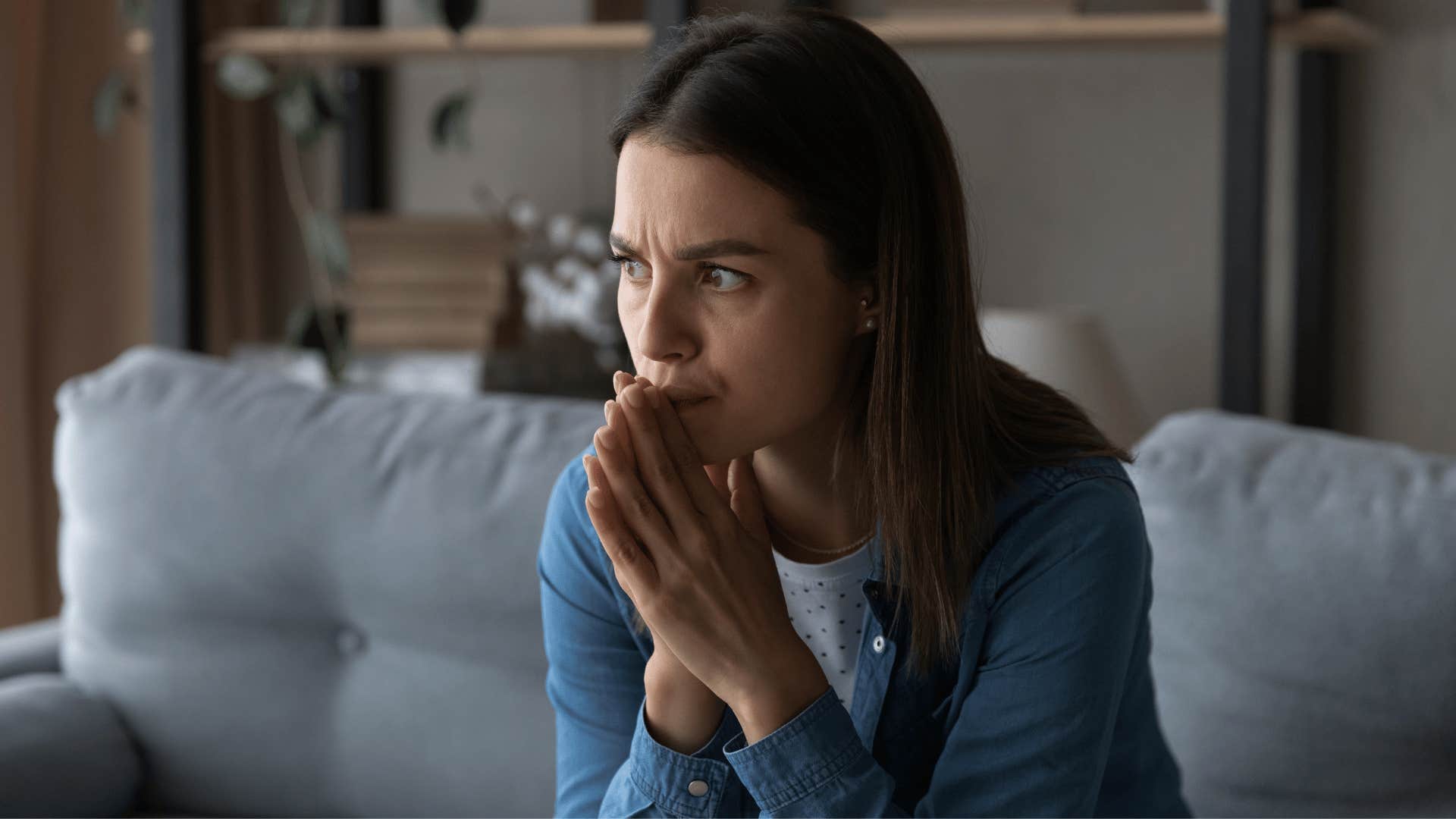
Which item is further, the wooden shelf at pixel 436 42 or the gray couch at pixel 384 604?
the wooden shelf at pixel 436 42

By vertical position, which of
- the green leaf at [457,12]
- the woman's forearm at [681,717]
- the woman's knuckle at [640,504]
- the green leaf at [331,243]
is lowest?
the woman's forearm at [681,717]

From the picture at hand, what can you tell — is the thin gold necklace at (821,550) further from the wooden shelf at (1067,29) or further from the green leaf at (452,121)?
the green leaf at (452,121)

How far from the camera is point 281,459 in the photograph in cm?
153

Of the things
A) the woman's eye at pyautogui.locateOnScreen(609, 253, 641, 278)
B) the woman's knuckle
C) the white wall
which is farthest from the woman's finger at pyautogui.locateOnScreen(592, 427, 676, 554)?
the white wall

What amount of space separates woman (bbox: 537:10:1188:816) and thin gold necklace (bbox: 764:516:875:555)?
0.04 metres

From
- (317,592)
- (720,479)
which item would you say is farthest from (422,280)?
(720,479)

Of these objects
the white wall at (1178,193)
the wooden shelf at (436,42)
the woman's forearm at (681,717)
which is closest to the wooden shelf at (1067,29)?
the white wall at (1178,193)

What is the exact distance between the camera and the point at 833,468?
1.03m

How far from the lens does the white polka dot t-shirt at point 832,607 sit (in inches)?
41.4

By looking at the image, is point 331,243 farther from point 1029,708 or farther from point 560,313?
point 1029,708

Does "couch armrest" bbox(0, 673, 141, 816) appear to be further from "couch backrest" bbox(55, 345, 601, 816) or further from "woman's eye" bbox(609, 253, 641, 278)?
"woman's eye" bbox(609, 253, 641, 278)

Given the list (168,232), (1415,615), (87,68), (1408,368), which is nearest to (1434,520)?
(1415,615)

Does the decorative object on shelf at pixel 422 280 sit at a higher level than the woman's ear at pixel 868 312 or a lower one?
lower

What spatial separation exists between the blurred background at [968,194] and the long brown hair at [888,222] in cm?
90
